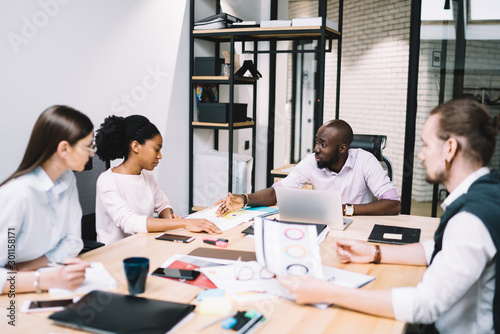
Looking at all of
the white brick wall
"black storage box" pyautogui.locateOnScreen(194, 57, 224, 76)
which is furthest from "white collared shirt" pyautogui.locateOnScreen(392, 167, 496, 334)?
the white brick wall

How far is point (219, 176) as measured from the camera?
3.73 m

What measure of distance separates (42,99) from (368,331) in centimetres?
211

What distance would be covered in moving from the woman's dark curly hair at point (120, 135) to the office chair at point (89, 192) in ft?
0.18

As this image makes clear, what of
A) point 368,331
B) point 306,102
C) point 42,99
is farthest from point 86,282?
point 306,102

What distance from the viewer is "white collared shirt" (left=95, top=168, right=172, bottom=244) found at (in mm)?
1861

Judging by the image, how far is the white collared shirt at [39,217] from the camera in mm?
1256

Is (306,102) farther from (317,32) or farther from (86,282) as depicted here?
(86,282)

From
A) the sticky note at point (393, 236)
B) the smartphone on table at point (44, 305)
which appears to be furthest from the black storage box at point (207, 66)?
the smartphone on table at point (44, 305)

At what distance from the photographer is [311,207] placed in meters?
1.88

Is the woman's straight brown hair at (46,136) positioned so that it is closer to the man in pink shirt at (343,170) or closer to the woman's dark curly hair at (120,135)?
the woman's dark curly hair at (120,135)

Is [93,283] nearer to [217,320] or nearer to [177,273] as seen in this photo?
[177,273]

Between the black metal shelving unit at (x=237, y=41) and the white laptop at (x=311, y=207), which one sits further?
the black metal shelving unit at (x=237, y=41)

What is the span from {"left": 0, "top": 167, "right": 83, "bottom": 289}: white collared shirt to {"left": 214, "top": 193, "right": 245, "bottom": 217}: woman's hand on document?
719mm

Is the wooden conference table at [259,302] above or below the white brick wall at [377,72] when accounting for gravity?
below
